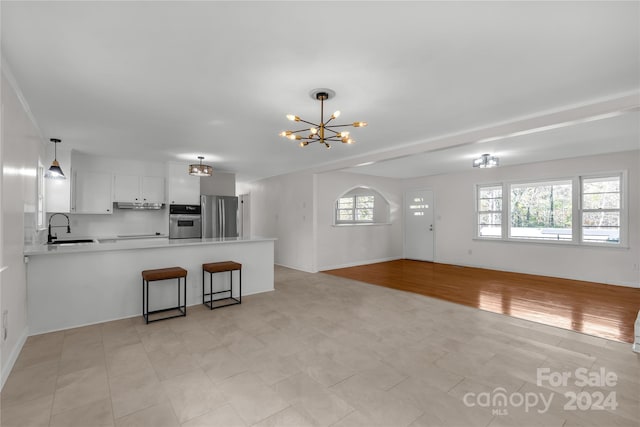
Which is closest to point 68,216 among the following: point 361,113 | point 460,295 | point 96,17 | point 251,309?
point 251,309

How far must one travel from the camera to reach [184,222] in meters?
6.26

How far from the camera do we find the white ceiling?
176 cm

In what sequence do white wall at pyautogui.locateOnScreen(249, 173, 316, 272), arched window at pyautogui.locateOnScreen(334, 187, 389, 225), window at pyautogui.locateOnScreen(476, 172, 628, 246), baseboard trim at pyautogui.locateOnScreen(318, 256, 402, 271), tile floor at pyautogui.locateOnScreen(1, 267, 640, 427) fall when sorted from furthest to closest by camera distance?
1. arched window at pyautogui.locateOnScreen(334, 187, 389, 225)
2. baseboard trim at pyautogui.locateOnScreen(318, 256, 402, 271)
3. white wall at pyautogui.locateOnScreen(249, 173, 316, 272)
4. window at pyautogui.locateOnScreen(476, 172, 628, 246)
5. tile floor at pyautogui.locateOnScreen(1, 267, 640, 427)

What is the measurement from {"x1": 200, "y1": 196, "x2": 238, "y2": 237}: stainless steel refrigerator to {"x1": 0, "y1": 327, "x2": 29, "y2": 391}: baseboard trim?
3.61m

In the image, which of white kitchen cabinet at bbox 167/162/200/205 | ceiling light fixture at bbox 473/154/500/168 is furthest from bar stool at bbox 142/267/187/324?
ceiling light fixture at bbox 473/154/500/168

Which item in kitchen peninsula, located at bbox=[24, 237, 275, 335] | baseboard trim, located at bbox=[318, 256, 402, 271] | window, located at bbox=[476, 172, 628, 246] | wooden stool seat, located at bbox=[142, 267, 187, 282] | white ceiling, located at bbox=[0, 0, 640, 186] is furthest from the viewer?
baseboard trim, located at bbox=[318, 256, 402, 271]

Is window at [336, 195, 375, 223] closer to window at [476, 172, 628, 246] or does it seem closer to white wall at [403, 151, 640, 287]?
white wall at [403, 151, 640, 287]

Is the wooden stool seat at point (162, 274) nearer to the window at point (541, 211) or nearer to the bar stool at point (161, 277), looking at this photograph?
the bar stool at point (161, 277)

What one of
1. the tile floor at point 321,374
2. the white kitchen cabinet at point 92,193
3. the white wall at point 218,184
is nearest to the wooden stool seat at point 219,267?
the tile floor at point 321,374

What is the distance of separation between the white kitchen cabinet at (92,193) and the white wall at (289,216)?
11.9ft

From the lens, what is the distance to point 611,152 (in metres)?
5.40

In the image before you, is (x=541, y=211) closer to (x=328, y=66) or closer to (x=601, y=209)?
(x=601, y=209)

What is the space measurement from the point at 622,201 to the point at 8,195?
27.7 ft

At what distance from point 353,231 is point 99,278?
5255mm
